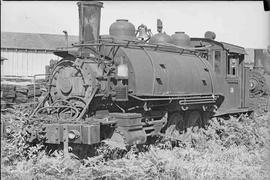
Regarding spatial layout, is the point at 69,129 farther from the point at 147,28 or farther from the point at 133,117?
the point at 147,28

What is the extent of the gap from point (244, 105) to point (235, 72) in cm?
128

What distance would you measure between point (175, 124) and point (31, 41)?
102ft

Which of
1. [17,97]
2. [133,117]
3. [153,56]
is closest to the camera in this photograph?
[133,117]

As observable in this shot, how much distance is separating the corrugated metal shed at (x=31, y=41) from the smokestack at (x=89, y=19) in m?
27.9

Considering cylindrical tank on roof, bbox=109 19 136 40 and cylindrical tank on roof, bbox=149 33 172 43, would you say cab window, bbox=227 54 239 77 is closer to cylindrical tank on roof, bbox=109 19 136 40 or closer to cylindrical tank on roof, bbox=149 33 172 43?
cylindrical tank on roof, bbox=149 33 172 43

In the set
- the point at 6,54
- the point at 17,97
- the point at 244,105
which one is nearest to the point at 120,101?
the point at 17,97

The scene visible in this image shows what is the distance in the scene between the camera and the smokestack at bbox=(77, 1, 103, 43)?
340 inches

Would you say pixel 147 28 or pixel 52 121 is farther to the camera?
pixel 147 28

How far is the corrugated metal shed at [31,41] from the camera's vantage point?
37.0m

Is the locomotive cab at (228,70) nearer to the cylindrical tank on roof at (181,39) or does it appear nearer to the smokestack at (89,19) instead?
the cylindrical tank on roof at (181,39)

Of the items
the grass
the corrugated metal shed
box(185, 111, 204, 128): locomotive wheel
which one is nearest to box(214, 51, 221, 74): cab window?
box(185, 111, 204, 128): locomotive wheel

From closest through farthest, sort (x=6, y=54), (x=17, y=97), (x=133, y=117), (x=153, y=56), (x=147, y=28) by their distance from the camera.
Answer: (x=133, y=117), (x=153, y=56), (x=147, y=28), (x=17, y=97), (x=6, y=54)

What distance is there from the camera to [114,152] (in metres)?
7.58

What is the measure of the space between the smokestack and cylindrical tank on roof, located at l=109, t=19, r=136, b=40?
68 cm
